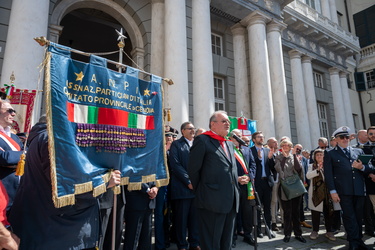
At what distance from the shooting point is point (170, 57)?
308 inches

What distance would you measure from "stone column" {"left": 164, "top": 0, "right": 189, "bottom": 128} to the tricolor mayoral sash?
4370 millimetres

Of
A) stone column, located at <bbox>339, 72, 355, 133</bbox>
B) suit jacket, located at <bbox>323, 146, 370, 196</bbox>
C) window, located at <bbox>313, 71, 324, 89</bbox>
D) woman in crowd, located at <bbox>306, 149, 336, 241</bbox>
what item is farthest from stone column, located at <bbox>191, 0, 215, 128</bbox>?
stone column, located at <bbox>339, 72, 355, 133</bbox>

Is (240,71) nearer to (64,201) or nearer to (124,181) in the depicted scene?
(124,181)

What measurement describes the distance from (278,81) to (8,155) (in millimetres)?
10628

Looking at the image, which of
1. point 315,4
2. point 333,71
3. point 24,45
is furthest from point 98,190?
point 315,4

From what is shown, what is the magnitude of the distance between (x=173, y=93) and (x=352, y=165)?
4.96 meters

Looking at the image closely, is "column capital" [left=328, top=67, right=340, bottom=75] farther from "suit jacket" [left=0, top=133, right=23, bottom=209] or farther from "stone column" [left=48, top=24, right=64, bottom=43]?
"suit jacket" [left=0, top=133, right=23, bottom=209]

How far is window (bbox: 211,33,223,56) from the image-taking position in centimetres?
1119

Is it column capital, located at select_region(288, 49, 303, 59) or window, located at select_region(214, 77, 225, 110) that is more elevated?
column capital, located at select_region(288, 49, 303, 59)

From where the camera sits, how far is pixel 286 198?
15.3ft

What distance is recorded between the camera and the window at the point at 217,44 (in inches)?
440

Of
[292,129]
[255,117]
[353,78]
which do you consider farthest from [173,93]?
[353,78]

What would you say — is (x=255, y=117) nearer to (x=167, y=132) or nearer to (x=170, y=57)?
(x=170, y=57)

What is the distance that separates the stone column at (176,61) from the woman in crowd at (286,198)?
10.9ft
